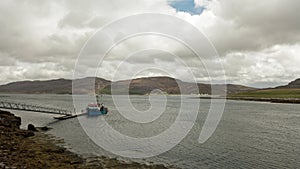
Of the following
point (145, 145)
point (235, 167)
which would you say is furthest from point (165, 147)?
point (235, 167)

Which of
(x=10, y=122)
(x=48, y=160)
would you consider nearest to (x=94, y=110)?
(x=10, y=122)

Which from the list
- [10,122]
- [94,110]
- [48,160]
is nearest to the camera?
[48,160]

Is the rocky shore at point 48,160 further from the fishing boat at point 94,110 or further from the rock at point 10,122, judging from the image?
the fishing boat at point 94,110

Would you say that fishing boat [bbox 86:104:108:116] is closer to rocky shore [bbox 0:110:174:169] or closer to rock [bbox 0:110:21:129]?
rock [bbox 0:110:21:129]

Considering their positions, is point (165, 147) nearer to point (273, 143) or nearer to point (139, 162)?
point (139, 162)

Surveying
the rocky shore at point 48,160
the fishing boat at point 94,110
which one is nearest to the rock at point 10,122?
the rocky shore at point 48,160

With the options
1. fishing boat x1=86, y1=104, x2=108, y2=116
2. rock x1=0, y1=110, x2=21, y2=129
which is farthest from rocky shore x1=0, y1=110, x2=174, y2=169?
fishing boat x1=86, y1=104, x2=108, y2=116

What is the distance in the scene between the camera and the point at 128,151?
120ft

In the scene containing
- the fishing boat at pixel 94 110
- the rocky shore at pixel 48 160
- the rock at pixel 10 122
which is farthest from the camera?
the fishing boat at pixel 94 110

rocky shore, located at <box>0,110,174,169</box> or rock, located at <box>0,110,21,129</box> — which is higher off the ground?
rock, located at <box>0,110,21,129</box>

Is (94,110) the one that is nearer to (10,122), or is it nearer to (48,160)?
(10,122)

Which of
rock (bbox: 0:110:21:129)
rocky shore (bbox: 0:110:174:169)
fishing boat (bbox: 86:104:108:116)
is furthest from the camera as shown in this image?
fishing boat (bbox: 86:104:108:116)

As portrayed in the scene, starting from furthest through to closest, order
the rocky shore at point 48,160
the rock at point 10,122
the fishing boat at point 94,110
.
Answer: the fishing boat at point 94,110 < the rock at point 10,122 < the rocky shore at point 48,160

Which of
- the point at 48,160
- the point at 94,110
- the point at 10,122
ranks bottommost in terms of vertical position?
the point at 48,160
